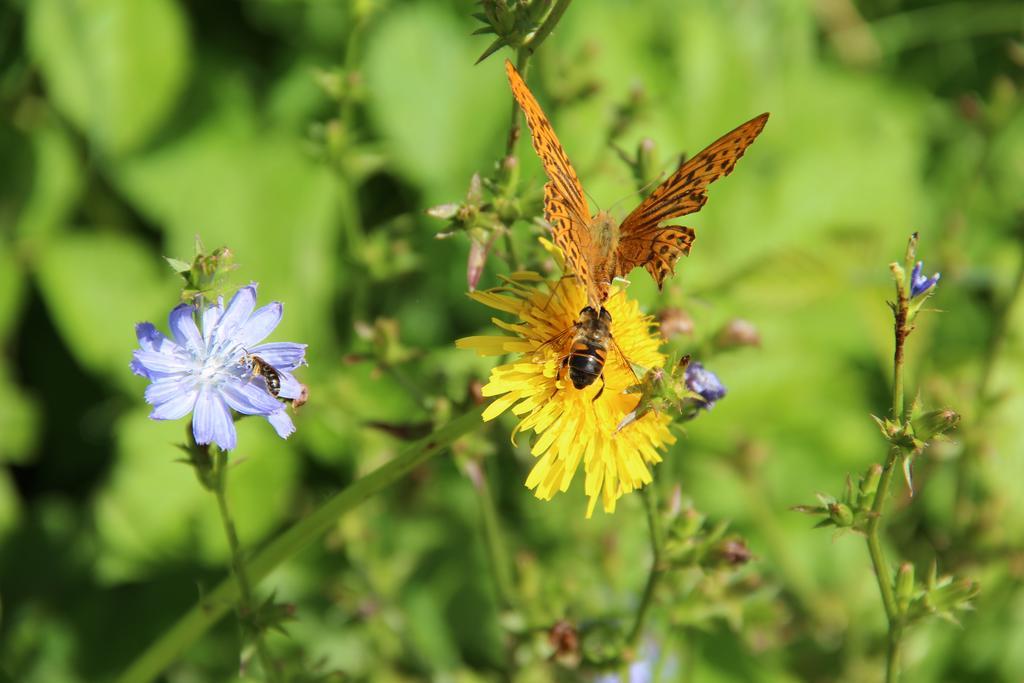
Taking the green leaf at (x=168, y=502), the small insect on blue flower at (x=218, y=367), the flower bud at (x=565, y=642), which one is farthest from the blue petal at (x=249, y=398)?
the green leaf at (x=168, y=502)

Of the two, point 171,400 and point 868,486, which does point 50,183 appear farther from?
point 868,486

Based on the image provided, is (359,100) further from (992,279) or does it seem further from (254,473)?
(992,279)

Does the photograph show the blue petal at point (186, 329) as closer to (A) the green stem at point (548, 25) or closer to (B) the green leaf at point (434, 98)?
(A) the green stem at point (548, 25)

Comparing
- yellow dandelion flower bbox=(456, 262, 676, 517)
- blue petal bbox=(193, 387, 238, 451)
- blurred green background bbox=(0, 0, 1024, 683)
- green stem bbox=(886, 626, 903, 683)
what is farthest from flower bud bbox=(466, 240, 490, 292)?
green stem bbox=(886, 626, 903, 683)

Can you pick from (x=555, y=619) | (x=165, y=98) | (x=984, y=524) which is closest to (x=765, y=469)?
(x=984, y=524)

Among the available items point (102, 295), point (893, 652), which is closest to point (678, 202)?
point (893, 652)

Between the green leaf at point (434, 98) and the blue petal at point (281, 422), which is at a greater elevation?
the green leaf at point (434, 98)
